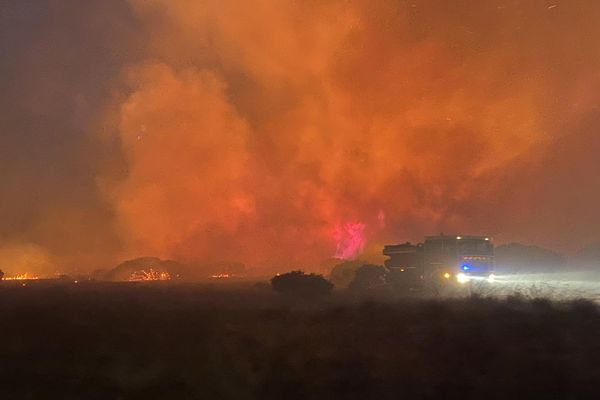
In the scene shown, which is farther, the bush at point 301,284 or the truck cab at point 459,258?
the bush at point 301,284

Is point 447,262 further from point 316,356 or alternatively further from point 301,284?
point 316,356

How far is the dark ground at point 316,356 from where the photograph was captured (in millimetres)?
13945

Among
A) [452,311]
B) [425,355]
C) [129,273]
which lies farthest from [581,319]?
Answer: [129,273]

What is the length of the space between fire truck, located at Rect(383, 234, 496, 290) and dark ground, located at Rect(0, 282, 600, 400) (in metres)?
20.7

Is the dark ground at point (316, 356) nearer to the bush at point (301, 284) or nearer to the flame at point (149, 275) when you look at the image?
the bush at point (301, 284)

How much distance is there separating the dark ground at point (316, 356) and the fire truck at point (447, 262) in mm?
20711

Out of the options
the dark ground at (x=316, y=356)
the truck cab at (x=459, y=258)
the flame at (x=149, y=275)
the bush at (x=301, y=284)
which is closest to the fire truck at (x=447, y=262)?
the truck cab at (x=459, y=258)

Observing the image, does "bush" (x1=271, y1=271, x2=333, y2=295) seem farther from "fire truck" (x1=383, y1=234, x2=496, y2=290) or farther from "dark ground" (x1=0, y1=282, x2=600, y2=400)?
"dark ground" (x1=0, y1=282, x2=600, y2=400)

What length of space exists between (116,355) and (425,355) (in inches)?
381

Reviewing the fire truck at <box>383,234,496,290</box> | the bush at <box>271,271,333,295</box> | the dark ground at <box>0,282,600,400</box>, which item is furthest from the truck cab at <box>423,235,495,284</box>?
the dark ground at <box>0,282,600,400</box>

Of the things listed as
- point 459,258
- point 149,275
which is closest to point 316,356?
point 459,258

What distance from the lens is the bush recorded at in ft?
180

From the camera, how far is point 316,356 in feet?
56.1

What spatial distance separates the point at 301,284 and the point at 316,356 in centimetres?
4013
